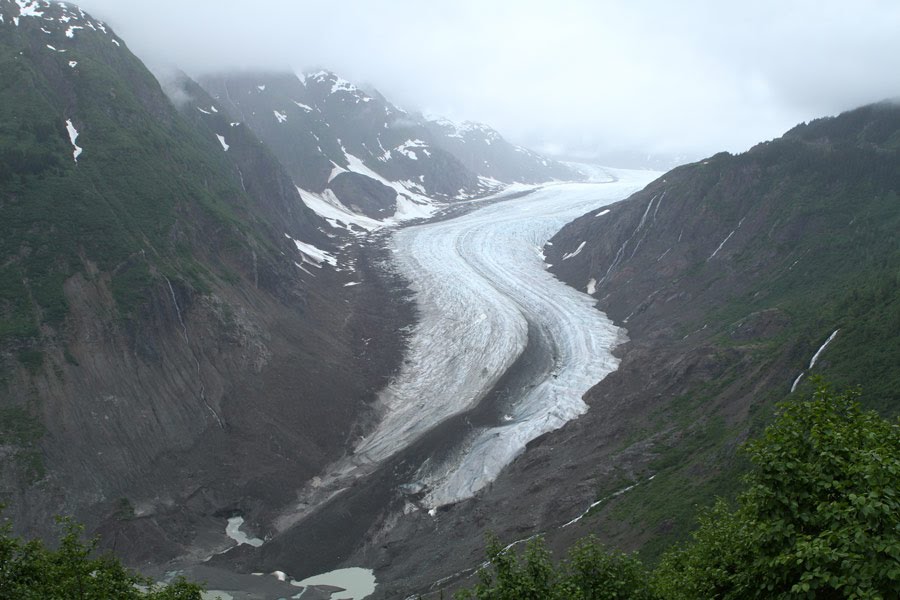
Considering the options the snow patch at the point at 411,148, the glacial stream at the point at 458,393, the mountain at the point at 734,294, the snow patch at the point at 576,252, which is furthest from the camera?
the snow patch at the point at 411,148

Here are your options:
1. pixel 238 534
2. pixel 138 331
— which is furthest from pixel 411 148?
pixel 238 534

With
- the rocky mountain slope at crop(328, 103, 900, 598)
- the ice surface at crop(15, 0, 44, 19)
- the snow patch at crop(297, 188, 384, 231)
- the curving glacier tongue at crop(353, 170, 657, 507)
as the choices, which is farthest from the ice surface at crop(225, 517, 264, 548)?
the snow patch at crop(297, 188, 384, 231)

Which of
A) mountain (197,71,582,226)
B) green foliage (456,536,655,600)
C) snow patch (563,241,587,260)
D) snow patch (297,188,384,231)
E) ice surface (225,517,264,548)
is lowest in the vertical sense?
ice surface (225,517,264,548)

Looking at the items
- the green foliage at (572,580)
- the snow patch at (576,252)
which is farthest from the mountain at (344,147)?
the green foliage at (572,580)

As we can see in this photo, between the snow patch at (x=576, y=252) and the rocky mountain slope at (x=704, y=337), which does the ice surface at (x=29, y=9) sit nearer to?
the rocky mountain slope at (x=704, y=337)

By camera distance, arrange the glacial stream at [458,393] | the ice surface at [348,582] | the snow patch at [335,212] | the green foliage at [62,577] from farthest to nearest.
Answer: the snow patch at [335,212] < the glacial stream at [458,393] < the ice surface at [348,582] < the green foliage at [62,577]

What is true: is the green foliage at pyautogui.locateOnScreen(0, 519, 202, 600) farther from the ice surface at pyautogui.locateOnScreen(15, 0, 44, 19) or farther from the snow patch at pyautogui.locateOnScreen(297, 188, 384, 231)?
the snow patch at pyautogui.locateOnScreen(297, 188, 384, 231)

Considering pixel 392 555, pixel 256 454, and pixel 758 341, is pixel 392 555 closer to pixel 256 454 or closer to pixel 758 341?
pixel 256 454
